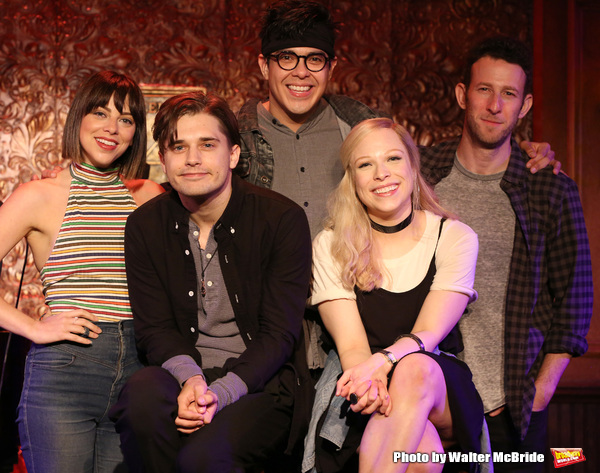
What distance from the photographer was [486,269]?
3.00 meters

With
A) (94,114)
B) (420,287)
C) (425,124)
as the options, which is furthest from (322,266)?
(425,124)

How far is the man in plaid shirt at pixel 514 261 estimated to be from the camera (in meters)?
2.91

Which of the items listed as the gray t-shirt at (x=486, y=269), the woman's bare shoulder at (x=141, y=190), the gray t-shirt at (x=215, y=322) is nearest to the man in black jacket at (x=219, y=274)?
the gray t-shirt at (x=215, y=322)

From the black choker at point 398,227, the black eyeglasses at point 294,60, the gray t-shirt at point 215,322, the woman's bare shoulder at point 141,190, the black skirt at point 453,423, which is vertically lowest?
the black skirt at point 453,423

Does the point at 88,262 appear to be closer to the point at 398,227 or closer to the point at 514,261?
the point at 398,227

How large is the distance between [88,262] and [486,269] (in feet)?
6.12

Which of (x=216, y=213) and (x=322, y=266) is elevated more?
(x=216, y=213)

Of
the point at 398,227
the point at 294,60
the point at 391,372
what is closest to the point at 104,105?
the point at 294,60

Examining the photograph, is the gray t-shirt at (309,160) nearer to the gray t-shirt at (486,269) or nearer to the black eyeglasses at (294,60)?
the black eyeglasses at (294,60)

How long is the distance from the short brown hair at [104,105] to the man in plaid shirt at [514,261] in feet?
4.79

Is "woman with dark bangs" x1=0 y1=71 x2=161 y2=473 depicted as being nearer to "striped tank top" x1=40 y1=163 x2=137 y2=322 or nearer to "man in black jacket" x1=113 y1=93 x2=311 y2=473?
"striped tank top" x1=40 y1=163 x2=137 y2=322

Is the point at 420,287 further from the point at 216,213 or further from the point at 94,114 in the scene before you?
the point at 94,114

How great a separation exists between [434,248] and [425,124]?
1.60 m

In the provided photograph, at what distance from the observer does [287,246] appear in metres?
2.57
